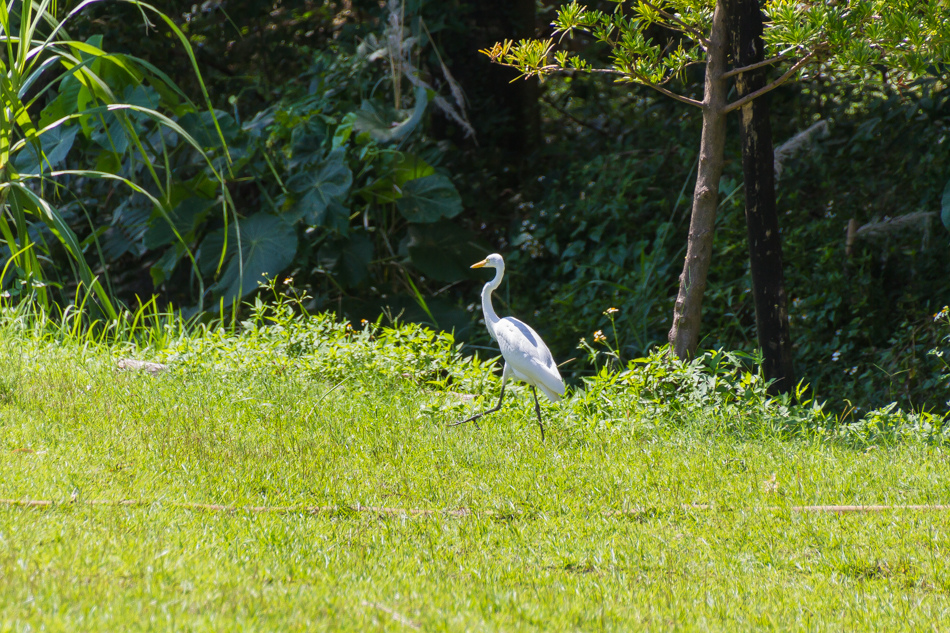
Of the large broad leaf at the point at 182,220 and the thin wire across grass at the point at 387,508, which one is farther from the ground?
the thin wire across grass at the point at 387,508

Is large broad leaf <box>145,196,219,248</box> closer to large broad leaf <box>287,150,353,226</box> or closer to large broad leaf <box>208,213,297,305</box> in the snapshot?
large broad leaf <box>208,213,297,305</box>

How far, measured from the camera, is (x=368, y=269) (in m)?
7.30

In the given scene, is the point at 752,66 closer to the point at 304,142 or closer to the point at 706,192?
the point at 706,192

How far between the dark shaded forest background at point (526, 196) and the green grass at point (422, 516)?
1.74 metres

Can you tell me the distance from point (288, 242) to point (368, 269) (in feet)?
3.10

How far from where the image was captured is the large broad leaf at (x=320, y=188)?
6.66m

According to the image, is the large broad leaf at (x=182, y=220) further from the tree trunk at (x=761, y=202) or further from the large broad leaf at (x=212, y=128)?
the tree trunk at (x=761, y=202)

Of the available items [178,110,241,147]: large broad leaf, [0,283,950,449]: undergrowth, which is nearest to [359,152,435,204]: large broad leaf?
[178,110,241,147]: large broad leaf

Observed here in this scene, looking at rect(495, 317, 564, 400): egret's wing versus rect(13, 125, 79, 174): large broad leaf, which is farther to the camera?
rect(13, 125, 79, 174): large broad leaf

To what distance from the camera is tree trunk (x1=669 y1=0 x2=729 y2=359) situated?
4.48 meters

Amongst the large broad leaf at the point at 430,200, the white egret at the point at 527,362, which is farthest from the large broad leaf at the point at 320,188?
the white egret at the point at 527,362

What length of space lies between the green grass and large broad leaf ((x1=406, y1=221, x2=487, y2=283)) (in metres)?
2.32

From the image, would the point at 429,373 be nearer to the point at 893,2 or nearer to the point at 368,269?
the point at 368,269

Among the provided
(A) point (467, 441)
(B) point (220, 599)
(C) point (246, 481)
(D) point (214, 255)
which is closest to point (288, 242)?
(D) point (214, 255)
